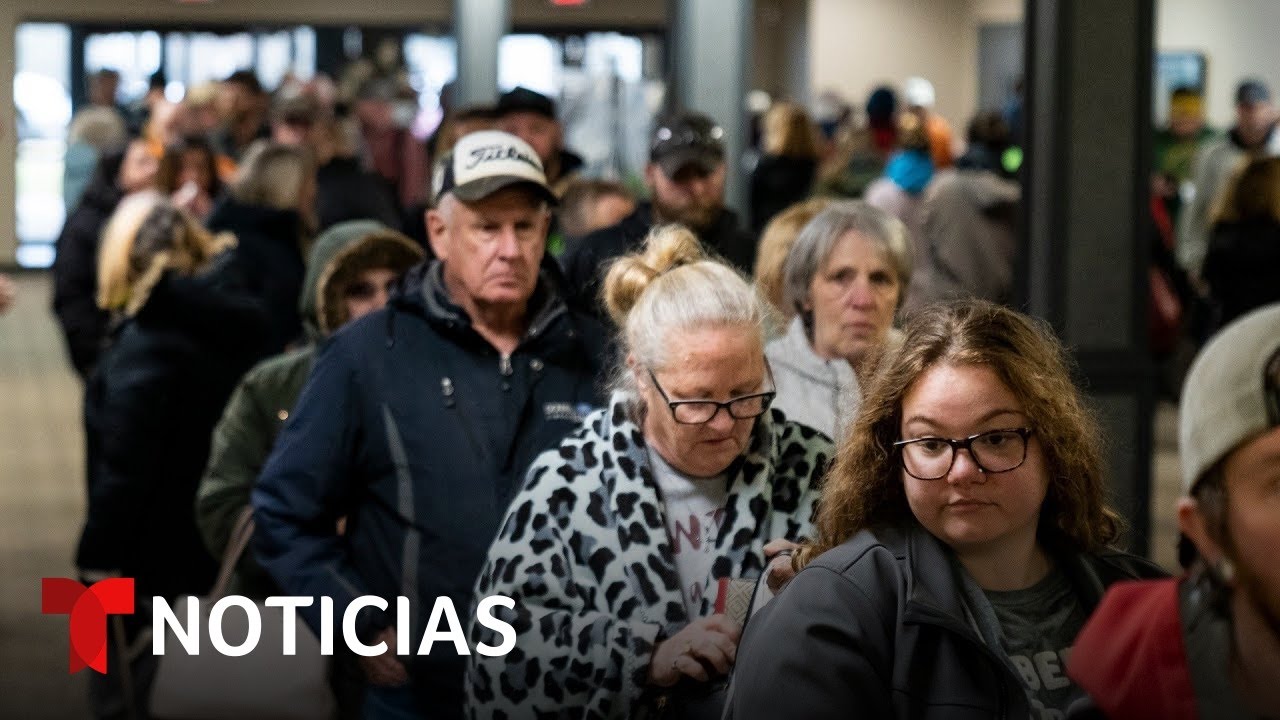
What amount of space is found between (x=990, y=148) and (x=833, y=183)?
1178mm

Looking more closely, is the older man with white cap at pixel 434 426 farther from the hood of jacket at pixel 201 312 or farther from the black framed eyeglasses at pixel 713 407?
the hood of jacket at pixel 201 312

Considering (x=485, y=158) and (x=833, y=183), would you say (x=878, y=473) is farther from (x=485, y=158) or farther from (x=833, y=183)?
(x=833, y=183)

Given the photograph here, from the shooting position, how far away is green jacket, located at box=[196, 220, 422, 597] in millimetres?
4602

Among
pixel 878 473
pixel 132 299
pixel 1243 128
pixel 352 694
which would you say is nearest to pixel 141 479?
pixel 132 299

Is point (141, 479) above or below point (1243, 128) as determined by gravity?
below

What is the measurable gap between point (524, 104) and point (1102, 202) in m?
1.99

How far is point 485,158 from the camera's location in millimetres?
3766

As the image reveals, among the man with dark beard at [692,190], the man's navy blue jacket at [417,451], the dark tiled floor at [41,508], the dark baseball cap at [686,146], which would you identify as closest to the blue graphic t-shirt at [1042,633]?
the man's navy blue jacket at [417,451]

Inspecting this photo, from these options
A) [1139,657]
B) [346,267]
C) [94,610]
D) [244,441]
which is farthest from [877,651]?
[94,610]

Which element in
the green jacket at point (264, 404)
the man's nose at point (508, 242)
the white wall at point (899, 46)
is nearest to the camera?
the man's nose at point (508, 242)

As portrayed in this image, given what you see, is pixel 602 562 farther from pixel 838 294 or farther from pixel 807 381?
pixel 838 294

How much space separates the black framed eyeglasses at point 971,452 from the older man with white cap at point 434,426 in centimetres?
153

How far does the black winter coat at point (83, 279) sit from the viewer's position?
8.33 meters

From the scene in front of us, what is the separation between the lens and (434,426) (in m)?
3.63
